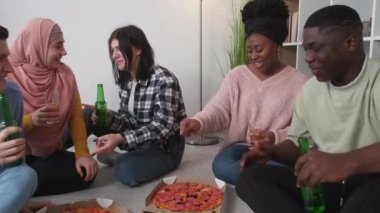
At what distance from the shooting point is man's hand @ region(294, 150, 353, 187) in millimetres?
845

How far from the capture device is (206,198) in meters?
1.51

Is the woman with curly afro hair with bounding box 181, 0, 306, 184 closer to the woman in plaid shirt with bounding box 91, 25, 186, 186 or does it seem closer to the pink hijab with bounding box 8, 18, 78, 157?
the woman in plaid shirt with bounding box 91, 25, 186, 186

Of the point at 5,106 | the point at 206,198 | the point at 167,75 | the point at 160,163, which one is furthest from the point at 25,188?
the point at 167,75

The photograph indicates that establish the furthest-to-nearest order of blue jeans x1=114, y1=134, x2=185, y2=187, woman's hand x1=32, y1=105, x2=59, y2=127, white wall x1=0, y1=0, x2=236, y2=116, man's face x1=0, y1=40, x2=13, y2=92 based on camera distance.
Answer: white wall x1=0, y1=0, x2=236, y2=116 < blue jeans x1=114, y1=134, x2=185, y2=187 < woman's hand x1=32, y1=105, x2=59, y2=127 < man's face x1=0, y1=40, x2=13, y2=92

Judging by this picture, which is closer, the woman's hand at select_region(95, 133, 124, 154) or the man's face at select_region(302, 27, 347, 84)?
the man's face at select_region(302, 27, 347, 84)

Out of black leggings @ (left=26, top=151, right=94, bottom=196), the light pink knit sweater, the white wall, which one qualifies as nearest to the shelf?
the light pink knit sweater

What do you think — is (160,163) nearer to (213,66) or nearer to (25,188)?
(25,188)

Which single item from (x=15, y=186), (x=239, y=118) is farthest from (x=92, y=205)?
(x=239, y=118)

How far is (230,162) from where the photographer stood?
1746 millimetres

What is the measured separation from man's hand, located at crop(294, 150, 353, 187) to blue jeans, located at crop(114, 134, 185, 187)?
45.3 inches

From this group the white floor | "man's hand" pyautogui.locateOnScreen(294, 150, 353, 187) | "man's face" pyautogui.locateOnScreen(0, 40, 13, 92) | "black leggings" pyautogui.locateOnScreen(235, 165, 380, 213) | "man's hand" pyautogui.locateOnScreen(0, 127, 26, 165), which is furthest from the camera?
the white floor

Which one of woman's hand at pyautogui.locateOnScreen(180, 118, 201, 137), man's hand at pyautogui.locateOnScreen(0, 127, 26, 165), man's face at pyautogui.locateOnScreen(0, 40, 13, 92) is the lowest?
woman's hand at pyautogui.locateOnScreen(180, 118, 201, 137)

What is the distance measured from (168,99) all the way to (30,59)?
714 mm

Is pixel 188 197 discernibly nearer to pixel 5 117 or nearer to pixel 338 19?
pixel 5 117
